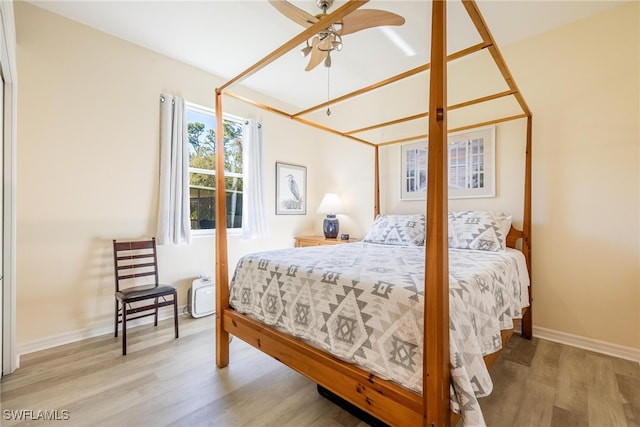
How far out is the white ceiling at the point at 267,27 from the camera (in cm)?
224

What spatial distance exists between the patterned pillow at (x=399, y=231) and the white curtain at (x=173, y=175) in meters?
1.99

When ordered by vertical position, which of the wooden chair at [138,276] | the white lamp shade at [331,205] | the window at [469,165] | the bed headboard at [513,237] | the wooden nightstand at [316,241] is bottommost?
the wooden chair at [138,276]

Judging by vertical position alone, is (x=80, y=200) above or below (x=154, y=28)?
below

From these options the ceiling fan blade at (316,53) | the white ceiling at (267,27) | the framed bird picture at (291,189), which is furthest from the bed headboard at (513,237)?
the framed bird picture at (291,189)

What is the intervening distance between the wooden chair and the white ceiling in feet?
6.25

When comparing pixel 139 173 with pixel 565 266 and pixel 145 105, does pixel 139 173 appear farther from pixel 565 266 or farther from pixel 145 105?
pixel 565 266

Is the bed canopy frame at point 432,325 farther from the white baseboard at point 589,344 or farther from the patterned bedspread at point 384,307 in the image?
the white baseboard at point 589,344

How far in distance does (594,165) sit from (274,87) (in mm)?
3381

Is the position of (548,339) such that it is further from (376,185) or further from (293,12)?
(293,12)

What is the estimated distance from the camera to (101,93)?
258cm

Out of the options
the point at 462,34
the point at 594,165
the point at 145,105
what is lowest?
the point at 594,165

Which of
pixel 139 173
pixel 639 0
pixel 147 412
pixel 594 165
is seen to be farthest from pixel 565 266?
pixel 139 173

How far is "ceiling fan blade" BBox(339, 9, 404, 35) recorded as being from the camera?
5.81 ft

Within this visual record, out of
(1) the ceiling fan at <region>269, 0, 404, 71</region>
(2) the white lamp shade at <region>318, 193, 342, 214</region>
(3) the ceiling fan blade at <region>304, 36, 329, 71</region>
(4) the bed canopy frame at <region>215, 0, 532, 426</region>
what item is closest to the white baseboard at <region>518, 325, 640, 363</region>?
(4) the bed canopy frame at <region>215, 0, 532, 426</region>
